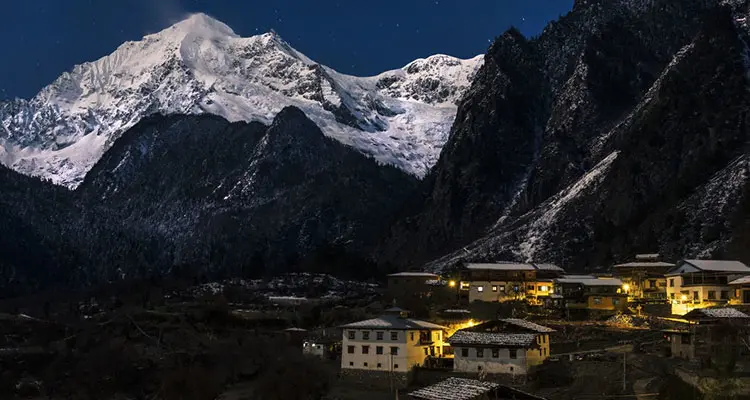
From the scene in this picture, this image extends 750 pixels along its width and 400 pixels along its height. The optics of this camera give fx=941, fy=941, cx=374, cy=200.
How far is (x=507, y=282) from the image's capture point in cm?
14325

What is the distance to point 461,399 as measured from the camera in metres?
63.4

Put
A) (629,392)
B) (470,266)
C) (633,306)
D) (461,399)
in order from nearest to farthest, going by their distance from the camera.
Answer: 1. (461,399)
2. (629,392)
3. (633,306)
4. (470,266)

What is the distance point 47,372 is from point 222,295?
5352 cm

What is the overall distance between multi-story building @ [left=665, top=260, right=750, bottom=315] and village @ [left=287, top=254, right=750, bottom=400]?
0.45 ft

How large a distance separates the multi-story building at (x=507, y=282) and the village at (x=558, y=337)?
0.61 ft

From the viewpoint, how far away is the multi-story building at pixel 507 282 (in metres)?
142

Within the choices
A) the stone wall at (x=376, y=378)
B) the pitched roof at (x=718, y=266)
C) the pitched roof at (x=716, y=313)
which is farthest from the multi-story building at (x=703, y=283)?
the stone wall at (x=376, y=378)

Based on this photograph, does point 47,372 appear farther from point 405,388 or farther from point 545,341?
point 545,341

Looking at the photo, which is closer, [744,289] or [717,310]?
[717,310]

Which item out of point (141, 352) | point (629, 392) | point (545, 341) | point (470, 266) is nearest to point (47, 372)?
point (141, 352)

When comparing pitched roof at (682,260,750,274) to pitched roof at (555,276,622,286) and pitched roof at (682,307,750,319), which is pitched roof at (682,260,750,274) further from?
pitched roof at (682,307,750,319)

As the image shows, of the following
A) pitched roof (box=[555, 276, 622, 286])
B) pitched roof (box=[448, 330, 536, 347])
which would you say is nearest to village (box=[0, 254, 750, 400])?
pitched roof (box=[448, 330, 536, 347])

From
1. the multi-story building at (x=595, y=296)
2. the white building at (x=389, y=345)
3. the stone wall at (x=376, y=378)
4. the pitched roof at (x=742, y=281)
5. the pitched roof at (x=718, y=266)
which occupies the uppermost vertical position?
the pitched roof at (x=718, y=266)

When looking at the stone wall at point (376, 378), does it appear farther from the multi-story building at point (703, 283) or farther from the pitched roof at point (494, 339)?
the multi-story building at point (703, 283)
